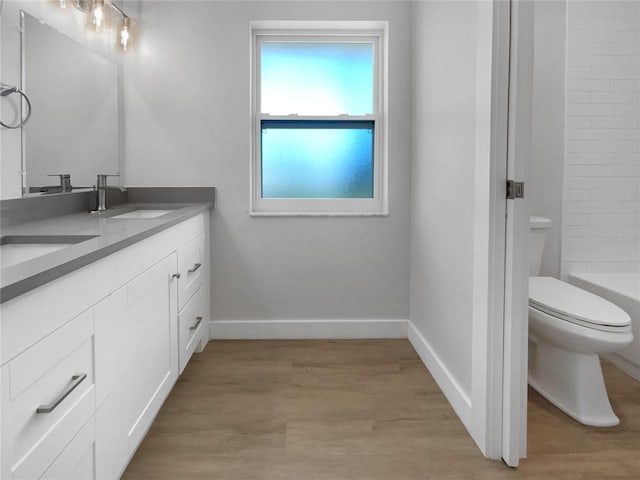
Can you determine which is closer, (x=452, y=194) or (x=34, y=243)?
(x=34, y=243)

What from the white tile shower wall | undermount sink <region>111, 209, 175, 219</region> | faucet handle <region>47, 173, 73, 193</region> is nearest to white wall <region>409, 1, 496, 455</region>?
the white tile shower wall

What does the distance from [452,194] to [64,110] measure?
1841mm

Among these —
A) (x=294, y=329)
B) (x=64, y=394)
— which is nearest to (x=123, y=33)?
(x=294, y=329)

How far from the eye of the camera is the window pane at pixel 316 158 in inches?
143

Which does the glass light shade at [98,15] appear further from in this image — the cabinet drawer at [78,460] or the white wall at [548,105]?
the white wall at [548,105]

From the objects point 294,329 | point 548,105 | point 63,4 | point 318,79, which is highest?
point 63,4

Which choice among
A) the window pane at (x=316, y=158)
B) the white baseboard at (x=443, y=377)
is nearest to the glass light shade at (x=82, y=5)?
the window pane at (x=316, y=158)

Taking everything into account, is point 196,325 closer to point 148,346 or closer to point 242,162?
point 148,346

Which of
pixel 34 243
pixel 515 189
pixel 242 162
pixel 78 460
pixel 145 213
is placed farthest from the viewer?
pixel 242 162

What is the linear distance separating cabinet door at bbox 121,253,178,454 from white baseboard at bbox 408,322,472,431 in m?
1.24

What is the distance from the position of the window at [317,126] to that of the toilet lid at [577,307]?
1281 millimetres

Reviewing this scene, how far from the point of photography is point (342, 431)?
90.2 inches

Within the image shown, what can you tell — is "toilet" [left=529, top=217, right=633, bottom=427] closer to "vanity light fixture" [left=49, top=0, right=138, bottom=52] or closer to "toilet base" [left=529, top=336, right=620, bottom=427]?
"toilet base" [left=529, top=336, right=620, bottom=427]

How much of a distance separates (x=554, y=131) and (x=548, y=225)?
0.77 meters
